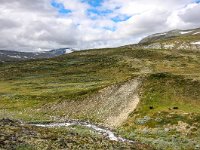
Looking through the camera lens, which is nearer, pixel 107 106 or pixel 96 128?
pixel 96 128

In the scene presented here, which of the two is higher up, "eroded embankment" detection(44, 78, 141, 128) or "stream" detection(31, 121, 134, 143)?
"eroded embankment" detection(44, 78, 141, 128)

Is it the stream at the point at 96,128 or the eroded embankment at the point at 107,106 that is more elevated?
the eroded embankment at the point at 107,106

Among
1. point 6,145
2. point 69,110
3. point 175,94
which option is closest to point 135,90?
point 175,94

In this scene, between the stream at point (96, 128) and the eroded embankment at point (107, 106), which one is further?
the eroded embankment at point (107, 106)

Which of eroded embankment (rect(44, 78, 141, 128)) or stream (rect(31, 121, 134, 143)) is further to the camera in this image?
eroded embankment (rect(44, 78, 141, 128))

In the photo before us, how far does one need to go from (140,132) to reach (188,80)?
33825 mm

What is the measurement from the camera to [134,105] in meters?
82.4

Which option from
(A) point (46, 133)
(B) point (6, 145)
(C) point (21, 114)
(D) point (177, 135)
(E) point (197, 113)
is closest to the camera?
(B) point (6, 145)

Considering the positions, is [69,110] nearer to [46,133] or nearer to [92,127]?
[92,127]

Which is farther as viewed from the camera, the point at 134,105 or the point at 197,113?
the point at 134,105

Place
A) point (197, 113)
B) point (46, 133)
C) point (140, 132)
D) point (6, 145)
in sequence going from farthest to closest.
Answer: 1. point (197, 113)
2. point (140, 132)
3. point (46, 133)
4. point (6, 145)

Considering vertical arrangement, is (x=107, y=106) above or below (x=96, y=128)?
above

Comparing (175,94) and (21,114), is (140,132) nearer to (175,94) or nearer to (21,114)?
(175,94)

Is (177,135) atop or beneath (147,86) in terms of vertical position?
beneath
